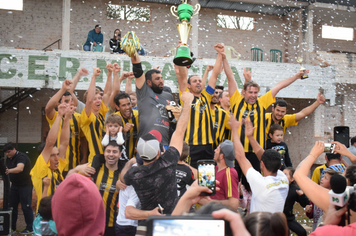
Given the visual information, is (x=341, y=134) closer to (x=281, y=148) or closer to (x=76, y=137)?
(x=281, y=148)

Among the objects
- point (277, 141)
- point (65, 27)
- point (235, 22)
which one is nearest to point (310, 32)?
point (235, 22)

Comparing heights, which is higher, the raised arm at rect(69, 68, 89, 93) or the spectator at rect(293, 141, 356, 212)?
the raised arm at rect(69, 68, 89, 93)

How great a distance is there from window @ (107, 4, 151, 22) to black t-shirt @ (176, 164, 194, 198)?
12384mm

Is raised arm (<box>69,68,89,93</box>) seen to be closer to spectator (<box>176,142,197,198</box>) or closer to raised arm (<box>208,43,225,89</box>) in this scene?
raised arm (<box>208,43,225,89</box>)

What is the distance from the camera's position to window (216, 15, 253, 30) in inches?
635

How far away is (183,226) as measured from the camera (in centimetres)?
151

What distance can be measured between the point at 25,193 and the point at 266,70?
28.3 ft

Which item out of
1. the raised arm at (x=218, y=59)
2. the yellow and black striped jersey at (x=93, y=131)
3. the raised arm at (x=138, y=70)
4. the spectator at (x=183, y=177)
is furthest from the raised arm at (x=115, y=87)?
the spectator at (x=183, y=177)

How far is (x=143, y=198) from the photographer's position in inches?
119

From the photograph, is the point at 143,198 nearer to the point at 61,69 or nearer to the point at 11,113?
the point at 61,69

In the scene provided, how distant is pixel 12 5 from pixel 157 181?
13.6 m

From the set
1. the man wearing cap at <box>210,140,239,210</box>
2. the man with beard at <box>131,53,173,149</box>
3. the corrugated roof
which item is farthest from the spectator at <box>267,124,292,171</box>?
the corrugated roof

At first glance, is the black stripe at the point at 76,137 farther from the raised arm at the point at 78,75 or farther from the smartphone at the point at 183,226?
the smartphone at the point at 183,226

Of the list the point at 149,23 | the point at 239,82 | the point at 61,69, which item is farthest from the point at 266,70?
the point at 61,69
